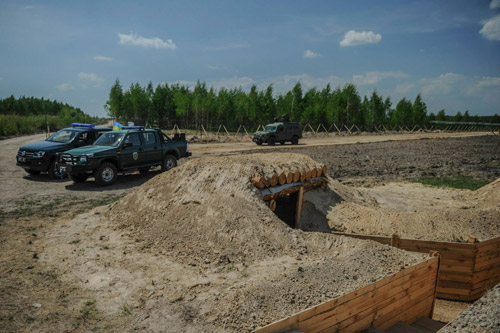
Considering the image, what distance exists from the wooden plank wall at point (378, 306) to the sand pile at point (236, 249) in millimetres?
233

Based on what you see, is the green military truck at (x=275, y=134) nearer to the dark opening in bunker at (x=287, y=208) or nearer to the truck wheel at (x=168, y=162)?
the truck wheel at (x=168, y=162)

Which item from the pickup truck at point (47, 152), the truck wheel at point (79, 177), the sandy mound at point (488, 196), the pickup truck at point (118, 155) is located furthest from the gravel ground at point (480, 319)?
the pickup truck at point (47, 152)

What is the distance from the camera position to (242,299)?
459cm

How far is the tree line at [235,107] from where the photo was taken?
46.9 metres

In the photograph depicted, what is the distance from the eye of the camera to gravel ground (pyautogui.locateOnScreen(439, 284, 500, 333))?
4.01 metres

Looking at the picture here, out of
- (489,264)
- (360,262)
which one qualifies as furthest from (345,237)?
(489,264)

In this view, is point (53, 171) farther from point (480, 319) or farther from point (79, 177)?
point (480, 319)

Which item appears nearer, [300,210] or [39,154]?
[300,210]

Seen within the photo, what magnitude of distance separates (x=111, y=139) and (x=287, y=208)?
7.94m

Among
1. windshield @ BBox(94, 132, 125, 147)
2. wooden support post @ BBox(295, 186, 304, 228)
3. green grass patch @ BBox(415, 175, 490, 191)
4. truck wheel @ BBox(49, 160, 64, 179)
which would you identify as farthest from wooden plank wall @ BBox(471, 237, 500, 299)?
truck wheel @ BBox(49, 160, 64, 179)

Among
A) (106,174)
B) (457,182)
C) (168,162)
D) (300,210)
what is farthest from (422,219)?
(106,174)

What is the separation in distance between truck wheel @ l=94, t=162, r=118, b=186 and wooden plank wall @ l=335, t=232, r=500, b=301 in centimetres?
1016

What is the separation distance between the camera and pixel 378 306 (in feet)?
16.3

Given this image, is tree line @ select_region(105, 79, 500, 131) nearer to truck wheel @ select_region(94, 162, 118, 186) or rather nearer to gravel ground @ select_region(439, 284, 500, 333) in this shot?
truck wheel @ select_region(94, 162, 118, 186)
